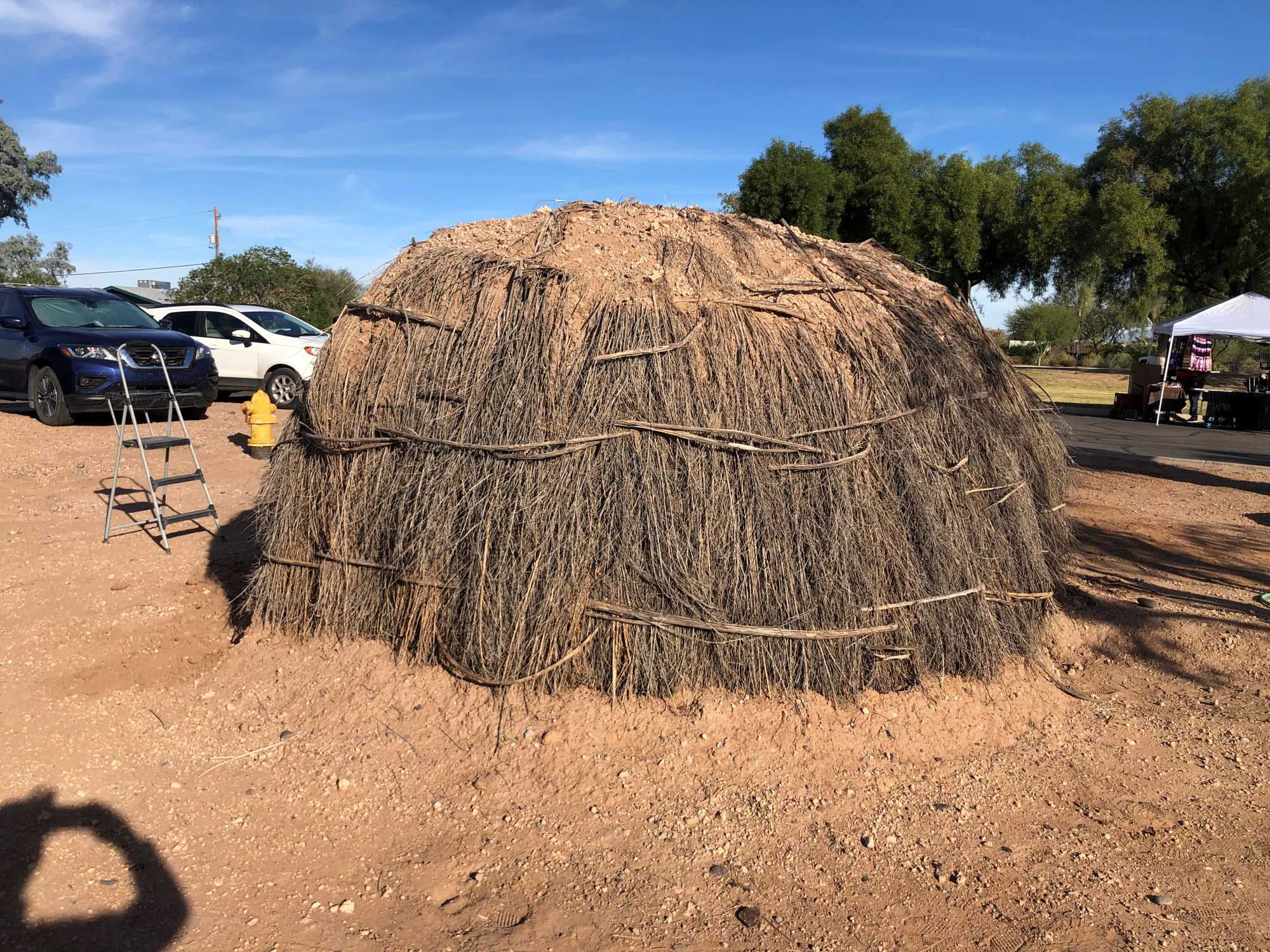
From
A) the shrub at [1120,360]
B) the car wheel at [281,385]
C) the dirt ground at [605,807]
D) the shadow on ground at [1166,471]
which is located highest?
the shrub at [1120,360]

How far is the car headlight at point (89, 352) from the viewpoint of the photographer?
38.7ft

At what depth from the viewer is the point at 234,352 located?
47.6 ft

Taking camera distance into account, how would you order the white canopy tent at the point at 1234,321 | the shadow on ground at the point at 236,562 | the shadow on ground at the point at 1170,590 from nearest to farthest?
the shadow on ground at the point at 1170,590, the shadow on ground at the point at 236,562, the white canopy tent at the point at 1234,321

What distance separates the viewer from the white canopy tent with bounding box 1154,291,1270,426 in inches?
722

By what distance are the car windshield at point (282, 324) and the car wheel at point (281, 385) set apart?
0.65 metres

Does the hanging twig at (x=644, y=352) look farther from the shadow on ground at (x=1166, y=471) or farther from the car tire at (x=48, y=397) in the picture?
the car tire at (x=48, y=397)

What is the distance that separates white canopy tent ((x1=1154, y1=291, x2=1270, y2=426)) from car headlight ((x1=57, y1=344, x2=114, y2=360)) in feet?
70.2

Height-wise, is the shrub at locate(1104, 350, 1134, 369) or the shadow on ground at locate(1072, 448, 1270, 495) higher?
the shrub at locate(1104, 350, 1134, 369)

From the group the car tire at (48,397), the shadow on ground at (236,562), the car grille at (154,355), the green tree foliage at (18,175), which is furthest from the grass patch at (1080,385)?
the green tree foliage at (18,175)

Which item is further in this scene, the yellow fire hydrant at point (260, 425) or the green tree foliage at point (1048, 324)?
the green tree foliage at point (1048, 324)

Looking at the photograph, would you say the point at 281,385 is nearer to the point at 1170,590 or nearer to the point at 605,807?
the point at 605,807

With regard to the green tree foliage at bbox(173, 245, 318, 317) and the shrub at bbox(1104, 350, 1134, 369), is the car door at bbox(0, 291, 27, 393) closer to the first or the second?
the green tree foliage at bbox(173, 245, 318, 317)

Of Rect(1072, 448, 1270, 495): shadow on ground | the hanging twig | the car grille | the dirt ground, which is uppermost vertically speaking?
the hanging twig

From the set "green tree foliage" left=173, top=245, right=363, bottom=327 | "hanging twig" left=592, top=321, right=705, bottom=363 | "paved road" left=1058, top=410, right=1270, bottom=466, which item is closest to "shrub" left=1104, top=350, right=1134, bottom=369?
"paved road" left=1058, top=410, right=1270, bottom=466
